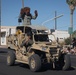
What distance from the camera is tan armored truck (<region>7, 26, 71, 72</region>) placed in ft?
50.1

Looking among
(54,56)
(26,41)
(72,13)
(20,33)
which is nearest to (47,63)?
(54,56)

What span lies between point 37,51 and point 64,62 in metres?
1.51

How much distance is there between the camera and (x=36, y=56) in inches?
590

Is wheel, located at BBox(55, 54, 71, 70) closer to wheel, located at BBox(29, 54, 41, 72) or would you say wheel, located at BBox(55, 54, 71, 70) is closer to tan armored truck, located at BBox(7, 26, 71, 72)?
tan armored truck, located at BBox(7, 26, 71, 72)

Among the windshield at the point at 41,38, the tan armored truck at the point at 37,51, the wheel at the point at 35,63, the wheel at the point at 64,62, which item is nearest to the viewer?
the wheel at the point at 35,63

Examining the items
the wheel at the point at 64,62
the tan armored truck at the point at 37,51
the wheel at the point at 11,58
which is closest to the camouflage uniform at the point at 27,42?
the tan armored truck at the point at 37,51

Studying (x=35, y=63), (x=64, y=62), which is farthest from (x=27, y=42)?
(x=64, y=62)

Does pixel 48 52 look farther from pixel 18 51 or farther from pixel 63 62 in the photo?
pixel 18 51

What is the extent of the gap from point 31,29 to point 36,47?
5.57 ft

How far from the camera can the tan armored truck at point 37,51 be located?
601 inches

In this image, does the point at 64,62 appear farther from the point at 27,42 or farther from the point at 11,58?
the point at 11,58

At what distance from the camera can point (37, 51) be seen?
16000mm

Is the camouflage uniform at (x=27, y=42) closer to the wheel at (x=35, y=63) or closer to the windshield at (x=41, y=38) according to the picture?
the windshield at (x=41, y=38)

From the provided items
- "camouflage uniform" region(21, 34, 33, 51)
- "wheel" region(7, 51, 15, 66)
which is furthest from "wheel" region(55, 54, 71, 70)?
"wheel" region(7, 51, 15, 66)
